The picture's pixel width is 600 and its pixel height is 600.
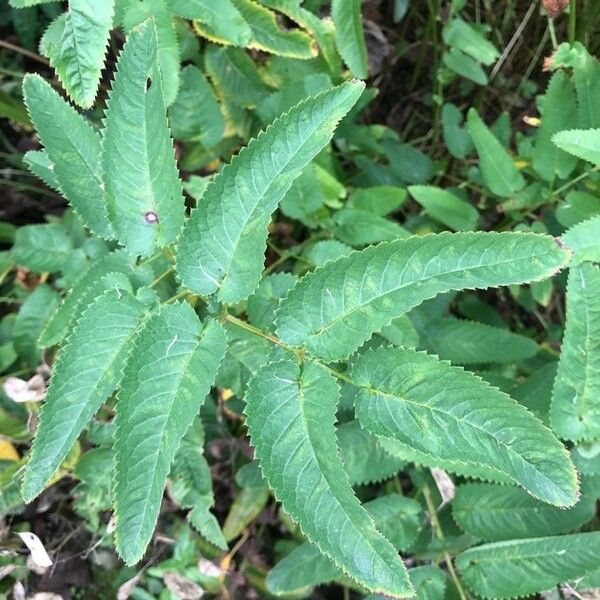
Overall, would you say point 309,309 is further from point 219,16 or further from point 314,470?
point 219,16

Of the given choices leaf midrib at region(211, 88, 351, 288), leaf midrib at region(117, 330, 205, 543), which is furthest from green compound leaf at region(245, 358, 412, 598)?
leaf midrib at region(211, 88, 351, 288)

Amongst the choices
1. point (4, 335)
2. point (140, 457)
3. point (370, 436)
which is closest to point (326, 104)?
point (140, 457)

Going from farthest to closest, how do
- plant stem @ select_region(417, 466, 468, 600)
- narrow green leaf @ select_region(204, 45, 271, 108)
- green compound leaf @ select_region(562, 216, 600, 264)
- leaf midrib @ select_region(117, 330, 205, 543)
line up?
narrow green leaf @ select_region(204, 45, 271, 108)
plant stem @ select_region(417, 466, 468, 600)
green compound leaf @ select_region(562, 216, 600, 264)
leaf midrib @ select_region(117, 330, 205, 543)

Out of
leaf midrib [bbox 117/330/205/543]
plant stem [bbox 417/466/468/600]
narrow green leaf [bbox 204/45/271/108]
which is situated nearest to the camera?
leaf midrib [bbox 117/330/205/543]

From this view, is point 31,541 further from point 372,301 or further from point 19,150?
point 19,150

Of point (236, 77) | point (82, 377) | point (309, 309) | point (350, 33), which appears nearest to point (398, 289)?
point (309, 309)

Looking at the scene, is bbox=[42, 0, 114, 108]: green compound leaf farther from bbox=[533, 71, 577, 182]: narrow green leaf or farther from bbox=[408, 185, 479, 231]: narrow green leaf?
bbox=[533, 71, 577, 182]: narrow green leaf

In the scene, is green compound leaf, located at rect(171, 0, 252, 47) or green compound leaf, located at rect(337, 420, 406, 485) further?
green compound leaf, located at rect(337, 420, 406, 485)
